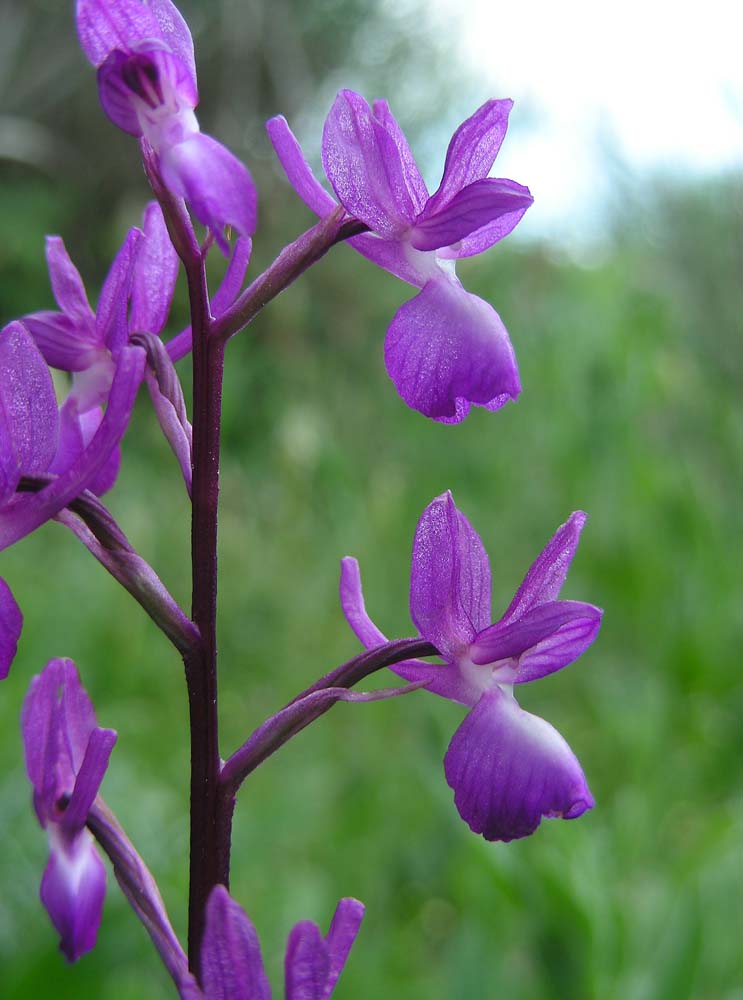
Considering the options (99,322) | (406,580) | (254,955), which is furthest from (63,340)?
(406,580)

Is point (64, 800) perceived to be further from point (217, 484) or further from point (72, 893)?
point (217, 484)

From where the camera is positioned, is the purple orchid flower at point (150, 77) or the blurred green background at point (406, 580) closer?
the purple orchid flower at point (150, 77)

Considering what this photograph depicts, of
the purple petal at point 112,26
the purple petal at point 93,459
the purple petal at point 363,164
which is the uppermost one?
the purple petal at point 112,26

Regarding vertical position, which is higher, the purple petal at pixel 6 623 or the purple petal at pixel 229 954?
the purple petal at pixel 6 623

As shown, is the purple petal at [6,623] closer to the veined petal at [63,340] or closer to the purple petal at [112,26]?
the veined petal at [63,340]

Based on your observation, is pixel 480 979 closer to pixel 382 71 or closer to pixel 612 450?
pixel 612 450

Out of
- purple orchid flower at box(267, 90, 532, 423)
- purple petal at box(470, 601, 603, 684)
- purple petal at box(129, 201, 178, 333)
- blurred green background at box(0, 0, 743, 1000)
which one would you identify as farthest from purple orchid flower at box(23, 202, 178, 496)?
blurred green background at box(0, 0, 743, 1000)

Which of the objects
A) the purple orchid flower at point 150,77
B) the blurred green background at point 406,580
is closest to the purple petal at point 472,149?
the purple orchid flower at point 150,77
